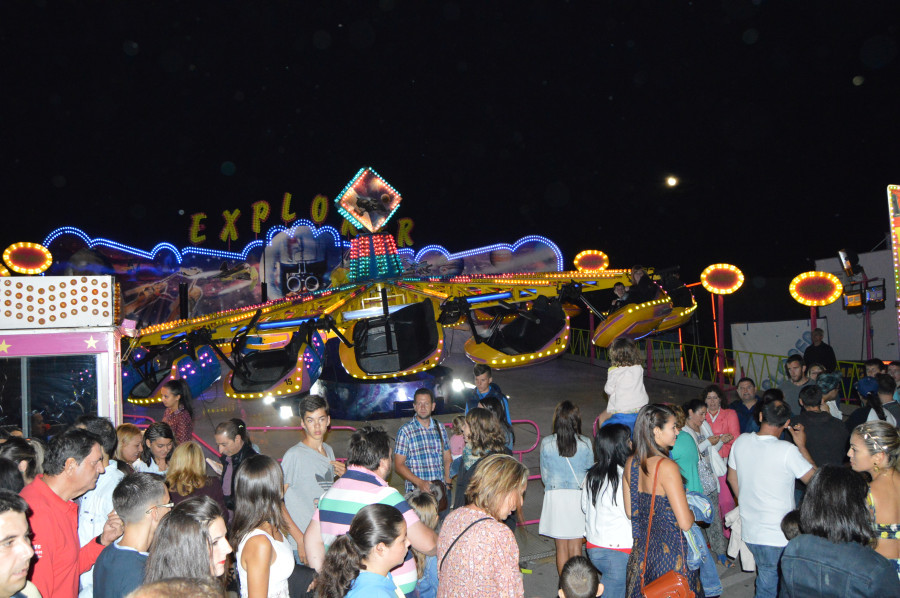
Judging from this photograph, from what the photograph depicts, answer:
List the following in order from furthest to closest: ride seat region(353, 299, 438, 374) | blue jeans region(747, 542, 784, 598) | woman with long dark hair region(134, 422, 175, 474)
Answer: ride seat region(353, 299, 438, 374) → woman with long dark hair region(134, 422, 175, 474) → blue jeans region(747, 542, 784, 598)

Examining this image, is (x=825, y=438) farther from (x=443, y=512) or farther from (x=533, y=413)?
(x=533, y=413)

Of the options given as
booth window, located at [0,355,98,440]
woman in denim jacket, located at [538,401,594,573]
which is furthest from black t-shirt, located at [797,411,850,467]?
booth window, located at [0,355,98,440]

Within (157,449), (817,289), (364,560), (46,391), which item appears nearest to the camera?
(364,560)

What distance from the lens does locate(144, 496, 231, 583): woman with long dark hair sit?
2467 millimetres

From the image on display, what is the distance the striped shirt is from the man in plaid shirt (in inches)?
80.2

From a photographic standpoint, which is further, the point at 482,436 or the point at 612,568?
the point at 482,436

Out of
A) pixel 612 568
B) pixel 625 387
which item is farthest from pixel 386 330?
pixel 612 568

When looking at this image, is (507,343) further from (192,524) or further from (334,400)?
(192,524)

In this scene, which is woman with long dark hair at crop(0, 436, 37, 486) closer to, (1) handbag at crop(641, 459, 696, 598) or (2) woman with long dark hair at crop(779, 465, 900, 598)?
(1) handbag at crop(641, 459, 696, 598)

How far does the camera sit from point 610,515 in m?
4.18

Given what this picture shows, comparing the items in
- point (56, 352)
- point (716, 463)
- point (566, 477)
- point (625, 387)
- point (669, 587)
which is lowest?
point (669, 587)

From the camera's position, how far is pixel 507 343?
9.70 m

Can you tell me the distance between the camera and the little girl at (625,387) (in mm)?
5789

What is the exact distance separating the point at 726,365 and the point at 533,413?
22.8 feet
